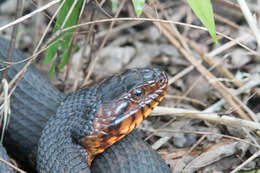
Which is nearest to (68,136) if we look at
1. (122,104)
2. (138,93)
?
(122,104)

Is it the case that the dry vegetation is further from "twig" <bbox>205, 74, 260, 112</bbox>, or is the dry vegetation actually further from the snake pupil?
the snake pupil

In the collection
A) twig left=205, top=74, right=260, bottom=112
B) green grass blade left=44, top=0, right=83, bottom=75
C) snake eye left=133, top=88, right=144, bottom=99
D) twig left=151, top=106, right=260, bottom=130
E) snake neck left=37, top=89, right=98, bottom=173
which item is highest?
green grass blade left=44, top=0, right=83, bottom=75

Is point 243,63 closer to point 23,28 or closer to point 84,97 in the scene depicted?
point 84,97

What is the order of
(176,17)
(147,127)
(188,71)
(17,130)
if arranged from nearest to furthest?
(17,130) → (147,127) → (188,71) → (176,17)

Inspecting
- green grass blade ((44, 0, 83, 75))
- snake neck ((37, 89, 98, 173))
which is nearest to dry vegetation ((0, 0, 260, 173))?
green grass blade ((44, 0, 83, 75))

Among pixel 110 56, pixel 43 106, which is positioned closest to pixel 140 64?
pixel 110 56

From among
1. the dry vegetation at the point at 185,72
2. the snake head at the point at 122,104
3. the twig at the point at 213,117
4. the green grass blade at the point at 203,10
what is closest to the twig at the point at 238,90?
the dry vegetation at the point at 185,72
